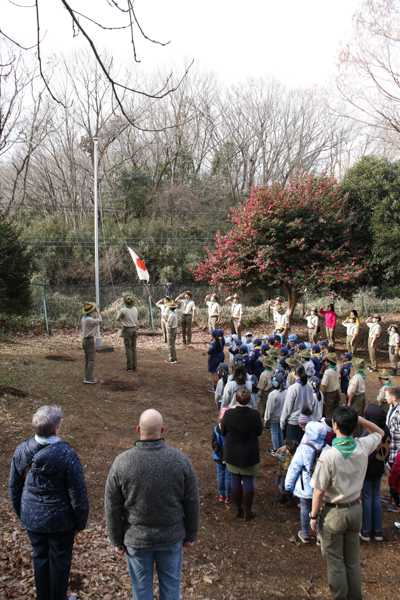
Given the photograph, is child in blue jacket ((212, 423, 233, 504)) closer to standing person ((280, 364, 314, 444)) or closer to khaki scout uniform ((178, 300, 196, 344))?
standing person ((280, 364, 314, 444))

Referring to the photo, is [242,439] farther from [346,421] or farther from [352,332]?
[352,332]

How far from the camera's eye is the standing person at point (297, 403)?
17.0 feet

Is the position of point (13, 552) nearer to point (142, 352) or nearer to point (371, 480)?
point (371, 480)

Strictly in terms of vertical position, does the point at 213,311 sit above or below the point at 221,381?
above

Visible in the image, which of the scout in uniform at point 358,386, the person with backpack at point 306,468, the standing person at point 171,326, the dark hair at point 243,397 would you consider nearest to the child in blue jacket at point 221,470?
the dark hair at point 243,397

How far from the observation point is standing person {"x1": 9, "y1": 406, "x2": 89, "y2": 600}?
2.70 metres

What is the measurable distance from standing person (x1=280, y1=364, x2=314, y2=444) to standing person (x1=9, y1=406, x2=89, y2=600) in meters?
3.12

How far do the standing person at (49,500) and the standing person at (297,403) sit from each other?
3.12m

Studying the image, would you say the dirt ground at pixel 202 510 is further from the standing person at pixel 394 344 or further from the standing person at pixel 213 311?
the standing person at pixel 213 311

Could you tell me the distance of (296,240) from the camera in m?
14.2

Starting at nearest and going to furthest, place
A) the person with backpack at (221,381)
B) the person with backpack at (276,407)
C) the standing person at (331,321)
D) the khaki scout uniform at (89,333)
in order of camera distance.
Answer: the person with backpack at (276,407) → the person with backpack at (221,381) → the khaki scout uniform at (89,333) → the standing person at (331,321)

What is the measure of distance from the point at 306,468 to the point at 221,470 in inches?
44.7

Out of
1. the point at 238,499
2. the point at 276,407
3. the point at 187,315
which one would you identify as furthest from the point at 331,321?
the point at 238,499

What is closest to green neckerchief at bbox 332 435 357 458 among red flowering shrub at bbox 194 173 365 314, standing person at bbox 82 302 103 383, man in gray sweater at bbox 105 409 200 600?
man in gray sweater at bbox 105 409 200 600
